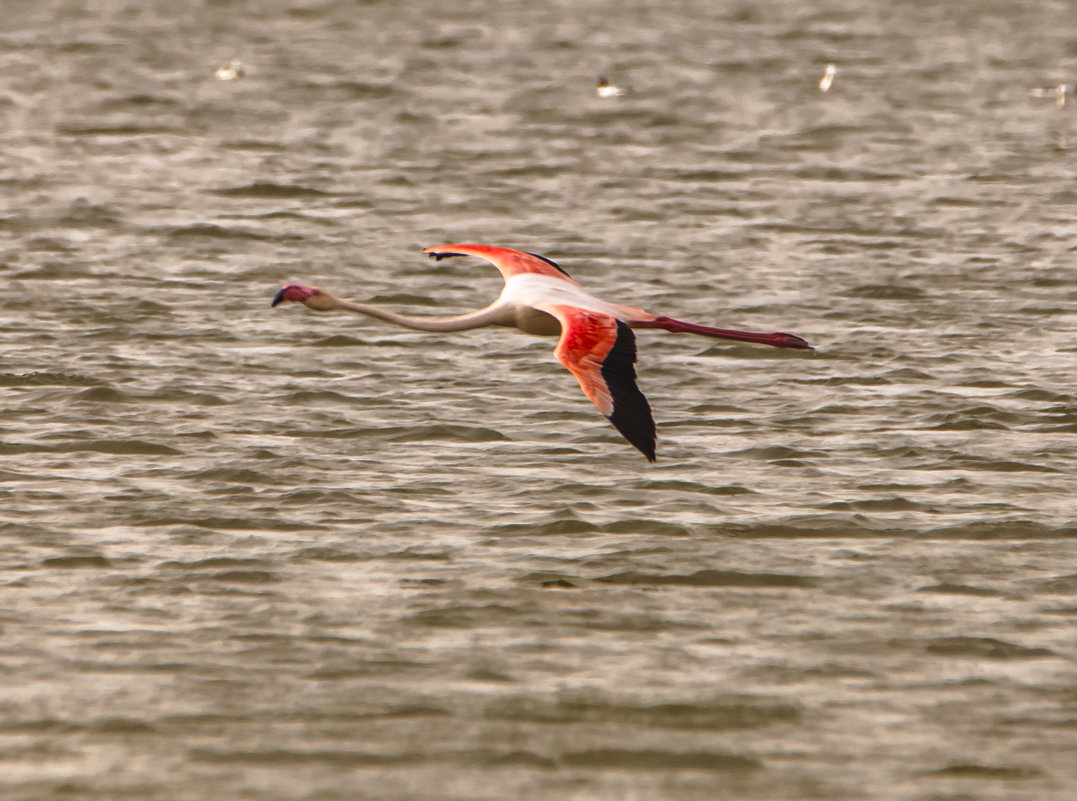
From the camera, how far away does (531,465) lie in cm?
1239

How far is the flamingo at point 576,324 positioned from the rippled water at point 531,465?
867mm

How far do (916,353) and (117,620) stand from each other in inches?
296

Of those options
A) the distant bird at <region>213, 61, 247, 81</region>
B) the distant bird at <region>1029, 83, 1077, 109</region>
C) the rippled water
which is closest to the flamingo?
the rippled water

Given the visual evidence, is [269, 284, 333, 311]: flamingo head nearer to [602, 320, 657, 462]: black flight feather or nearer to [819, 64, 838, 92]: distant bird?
[602, 320, 657, 462]: black flight feather

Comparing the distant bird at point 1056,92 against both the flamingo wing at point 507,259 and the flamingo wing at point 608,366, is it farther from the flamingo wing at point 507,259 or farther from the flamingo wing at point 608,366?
the flamingo wing at point 608,366

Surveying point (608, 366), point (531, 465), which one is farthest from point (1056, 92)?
point (608, 366)

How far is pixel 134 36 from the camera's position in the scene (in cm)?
3372

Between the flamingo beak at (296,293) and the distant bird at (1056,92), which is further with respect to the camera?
the distant bird at (1056,92)

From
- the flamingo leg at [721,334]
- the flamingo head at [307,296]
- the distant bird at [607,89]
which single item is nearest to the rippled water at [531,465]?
the distant bird at [607,89]

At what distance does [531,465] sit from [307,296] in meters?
1.79

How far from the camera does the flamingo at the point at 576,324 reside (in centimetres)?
1002

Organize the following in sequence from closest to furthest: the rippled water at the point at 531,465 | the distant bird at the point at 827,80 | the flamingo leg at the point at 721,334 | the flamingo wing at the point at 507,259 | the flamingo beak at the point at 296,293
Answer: the rippled water at the point at 531,465 < the flamingo beak at the point at 296,293 < the flamingo leg at the point at 721,334 < the flamingo wing at the point at 507,259 < the distant bird at the point at 827,80

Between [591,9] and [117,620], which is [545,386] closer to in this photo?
[117,620]

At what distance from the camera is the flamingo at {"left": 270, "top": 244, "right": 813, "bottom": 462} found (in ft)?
32.9
